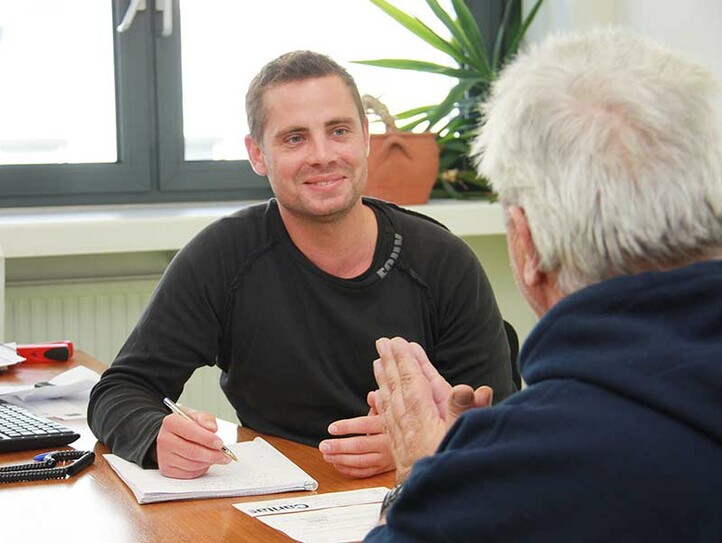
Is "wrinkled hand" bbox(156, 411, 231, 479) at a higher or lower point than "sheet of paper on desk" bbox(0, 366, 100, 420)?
higher

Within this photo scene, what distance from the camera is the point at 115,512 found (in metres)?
1.58

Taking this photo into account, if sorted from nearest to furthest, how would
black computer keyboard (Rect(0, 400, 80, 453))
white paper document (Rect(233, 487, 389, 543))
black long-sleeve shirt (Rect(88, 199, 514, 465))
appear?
white paper document (Rect(233, 487, 389, 543))
black computer keyboard (Rect(0, 400, 80, 453))
black long-sleeve shirt (Rect(88, 199, 514, 465))

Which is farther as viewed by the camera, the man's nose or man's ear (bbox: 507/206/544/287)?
the man's nose

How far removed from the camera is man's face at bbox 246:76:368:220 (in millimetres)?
2242

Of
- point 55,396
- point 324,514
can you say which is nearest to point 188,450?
point 324,514

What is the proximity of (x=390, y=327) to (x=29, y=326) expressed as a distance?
1.59 meters

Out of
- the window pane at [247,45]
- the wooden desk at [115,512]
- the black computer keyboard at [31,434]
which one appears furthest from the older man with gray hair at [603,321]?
the window pane at [247,45]

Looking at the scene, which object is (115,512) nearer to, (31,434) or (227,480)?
(227,480)

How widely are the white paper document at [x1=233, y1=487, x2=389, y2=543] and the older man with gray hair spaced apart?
0.41m

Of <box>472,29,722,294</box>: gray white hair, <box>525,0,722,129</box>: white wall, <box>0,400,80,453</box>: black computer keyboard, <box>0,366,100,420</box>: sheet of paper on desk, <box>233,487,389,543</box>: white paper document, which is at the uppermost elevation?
<box>525,0,722,129</box>: white wall

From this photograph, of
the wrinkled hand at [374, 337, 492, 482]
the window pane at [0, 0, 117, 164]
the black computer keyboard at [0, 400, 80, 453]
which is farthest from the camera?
the window pane at [0, 0, 117, 164]

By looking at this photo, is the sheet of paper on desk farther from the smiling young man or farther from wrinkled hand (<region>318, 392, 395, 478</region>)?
wrinkled hand (<region>318, 392, 395, 478</region>)

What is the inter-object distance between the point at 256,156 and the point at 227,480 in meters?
0.89

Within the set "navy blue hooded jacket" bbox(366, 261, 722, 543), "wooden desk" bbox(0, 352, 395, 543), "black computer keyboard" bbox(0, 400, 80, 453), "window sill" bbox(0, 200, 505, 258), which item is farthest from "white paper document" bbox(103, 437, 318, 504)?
"window sill" bbox(0, 200, 505, 258)
